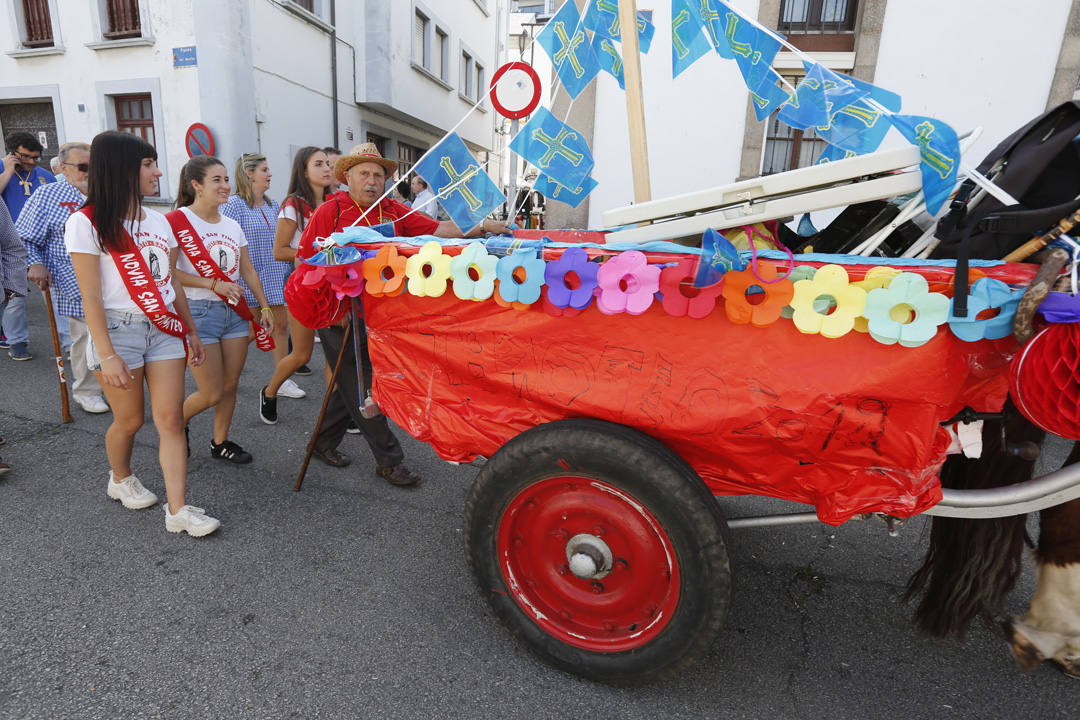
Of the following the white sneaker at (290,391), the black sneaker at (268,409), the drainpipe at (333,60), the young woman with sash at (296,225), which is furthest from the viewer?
the drainpipe at (333,60)

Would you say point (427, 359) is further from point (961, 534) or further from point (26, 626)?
point (961, 534)

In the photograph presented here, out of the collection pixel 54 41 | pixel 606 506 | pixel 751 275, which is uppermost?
pixel 54 41

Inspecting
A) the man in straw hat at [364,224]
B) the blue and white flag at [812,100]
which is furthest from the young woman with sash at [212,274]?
the blue and white flag at [812,100]

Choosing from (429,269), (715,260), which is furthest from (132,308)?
(715,260)

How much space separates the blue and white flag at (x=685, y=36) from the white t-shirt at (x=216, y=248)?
243cm

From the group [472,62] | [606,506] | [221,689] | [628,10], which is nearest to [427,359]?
[606,506]

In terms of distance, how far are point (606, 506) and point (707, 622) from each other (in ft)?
1.37

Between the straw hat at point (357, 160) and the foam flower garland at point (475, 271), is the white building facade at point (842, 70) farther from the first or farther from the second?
the foam flower garland at point (475, 271)

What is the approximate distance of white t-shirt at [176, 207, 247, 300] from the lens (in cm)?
303

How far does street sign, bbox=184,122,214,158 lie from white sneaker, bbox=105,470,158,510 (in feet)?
28.8

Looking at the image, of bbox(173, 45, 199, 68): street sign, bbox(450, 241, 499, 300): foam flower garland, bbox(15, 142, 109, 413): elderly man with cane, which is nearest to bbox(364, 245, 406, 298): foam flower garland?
bbox(450, 241, 499, 300): foam flower garland

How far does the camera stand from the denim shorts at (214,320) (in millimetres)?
3008

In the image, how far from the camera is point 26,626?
2066 mm

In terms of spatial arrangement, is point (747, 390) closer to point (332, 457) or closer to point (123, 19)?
point (332, 457)
